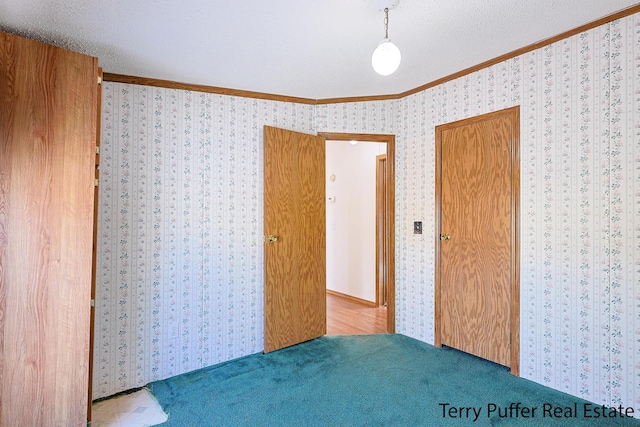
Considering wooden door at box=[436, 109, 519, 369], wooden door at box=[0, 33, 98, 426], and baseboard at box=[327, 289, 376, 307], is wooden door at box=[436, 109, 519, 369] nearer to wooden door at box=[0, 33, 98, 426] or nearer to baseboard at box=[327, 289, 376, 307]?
baseboard at box=[327, 289, 376, 307]

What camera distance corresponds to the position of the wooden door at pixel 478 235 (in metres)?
2.68

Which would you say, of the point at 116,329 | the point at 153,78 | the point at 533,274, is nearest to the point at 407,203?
the point at 533,274

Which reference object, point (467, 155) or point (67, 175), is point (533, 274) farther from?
point (67, 175)

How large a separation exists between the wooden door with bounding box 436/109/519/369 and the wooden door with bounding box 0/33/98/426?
2658 millimetres

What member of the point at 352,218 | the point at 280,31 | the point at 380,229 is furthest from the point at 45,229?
the point at 352,218

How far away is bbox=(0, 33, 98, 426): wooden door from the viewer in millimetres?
1751

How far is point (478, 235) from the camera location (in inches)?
113

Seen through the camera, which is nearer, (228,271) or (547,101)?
(547,101)

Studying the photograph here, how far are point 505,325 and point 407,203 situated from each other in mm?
1347

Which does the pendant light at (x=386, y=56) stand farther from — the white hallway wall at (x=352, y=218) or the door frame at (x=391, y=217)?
the white hallway wall at (x=352, y=218)

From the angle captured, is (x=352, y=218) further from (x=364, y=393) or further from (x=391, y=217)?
A: (x=364, y=393)

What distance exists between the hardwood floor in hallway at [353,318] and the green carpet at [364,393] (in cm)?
57

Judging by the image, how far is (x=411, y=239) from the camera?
3424 millimetres

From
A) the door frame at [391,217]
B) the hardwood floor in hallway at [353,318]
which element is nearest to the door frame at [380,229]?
the hardwood floor in hallway at [353,318]
